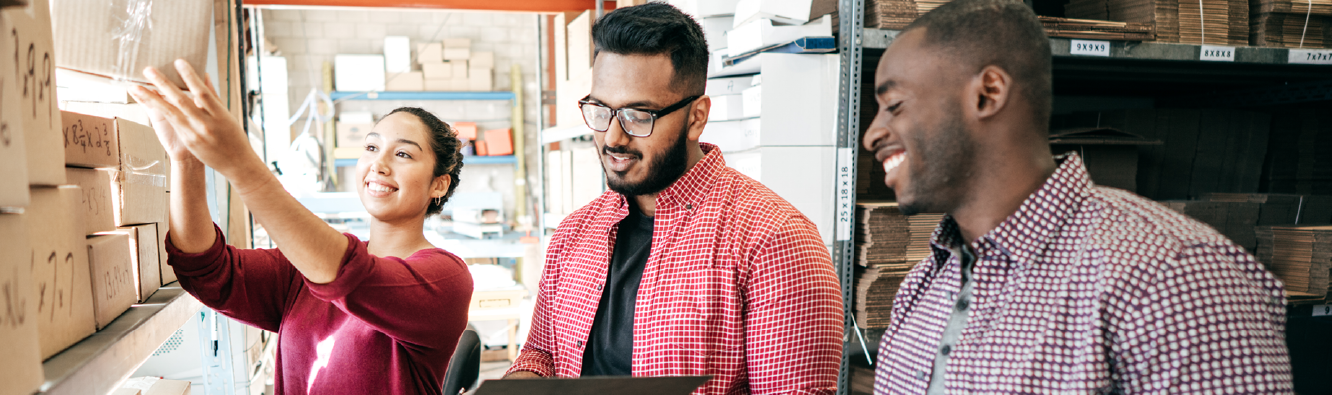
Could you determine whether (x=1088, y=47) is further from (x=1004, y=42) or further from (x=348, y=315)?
(x=348, y=315)

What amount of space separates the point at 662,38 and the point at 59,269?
3.16 ft

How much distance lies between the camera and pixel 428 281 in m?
1.34

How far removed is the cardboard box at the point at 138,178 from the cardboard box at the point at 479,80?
233 inches

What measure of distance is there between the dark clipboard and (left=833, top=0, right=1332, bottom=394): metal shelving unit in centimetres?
147

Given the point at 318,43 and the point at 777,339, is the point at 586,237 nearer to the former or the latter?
the point at 777,339

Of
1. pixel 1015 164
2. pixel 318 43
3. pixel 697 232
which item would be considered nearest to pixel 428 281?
pixel 697 232

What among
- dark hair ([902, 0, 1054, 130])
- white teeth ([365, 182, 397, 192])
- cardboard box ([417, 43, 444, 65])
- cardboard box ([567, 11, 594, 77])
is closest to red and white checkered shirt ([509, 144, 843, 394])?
dark hair ([902, 0, 1054, 130])

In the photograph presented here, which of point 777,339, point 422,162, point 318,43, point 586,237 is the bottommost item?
point 777,339

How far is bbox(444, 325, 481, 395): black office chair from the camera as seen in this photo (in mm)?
1705

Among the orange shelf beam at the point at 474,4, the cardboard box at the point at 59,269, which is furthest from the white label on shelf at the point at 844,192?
the orange shelf beam at the point at 474,4

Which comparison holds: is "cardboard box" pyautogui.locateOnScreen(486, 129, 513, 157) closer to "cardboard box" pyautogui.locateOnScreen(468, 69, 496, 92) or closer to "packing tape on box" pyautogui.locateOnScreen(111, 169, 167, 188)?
"cardboard box" pyautogui.locateOnScreen(468, 69, 496, 92)

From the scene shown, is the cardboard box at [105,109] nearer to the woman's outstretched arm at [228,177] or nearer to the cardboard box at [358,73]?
the woman's outstretched arm at [228,177]

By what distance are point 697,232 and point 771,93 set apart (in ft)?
3.32

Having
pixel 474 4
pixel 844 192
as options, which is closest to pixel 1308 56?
pixel 844 192
